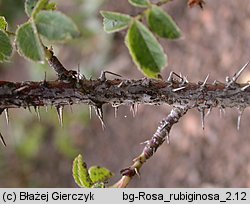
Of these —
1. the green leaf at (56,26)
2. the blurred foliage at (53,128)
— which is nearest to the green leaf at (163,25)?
the green leaf at (56,26)

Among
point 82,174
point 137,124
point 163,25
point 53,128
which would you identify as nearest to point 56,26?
point 163,25

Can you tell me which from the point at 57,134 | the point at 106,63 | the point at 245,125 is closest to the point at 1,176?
the point at 57,134

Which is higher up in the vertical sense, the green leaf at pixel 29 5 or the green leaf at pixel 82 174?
the green leaf at pixel 29 5

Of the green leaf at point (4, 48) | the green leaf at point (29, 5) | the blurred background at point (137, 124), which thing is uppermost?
the blurred background at point (137, 124)

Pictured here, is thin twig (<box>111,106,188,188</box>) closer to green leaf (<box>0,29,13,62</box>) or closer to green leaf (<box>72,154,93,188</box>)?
green leaf (<box>72,154,93,188</box>)

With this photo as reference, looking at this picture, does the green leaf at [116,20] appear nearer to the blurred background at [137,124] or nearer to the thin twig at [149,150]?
the thin twig at [149,150]

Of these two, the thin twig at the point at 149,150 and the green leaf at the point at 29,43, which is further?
the thin twig at the point at 149,150

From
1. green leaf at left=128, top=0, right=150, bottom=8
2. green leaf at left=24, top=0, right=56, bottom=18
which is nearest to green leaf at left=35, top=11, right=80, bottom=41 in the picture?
green leaf at left=24, top=0, right=56, bottom=18
